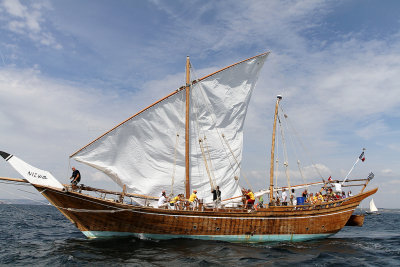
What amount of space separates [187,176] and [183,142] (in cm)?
262

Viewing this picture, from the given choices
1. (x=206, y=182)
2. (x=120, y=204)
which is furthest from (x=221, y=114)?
(x=120, y=204)

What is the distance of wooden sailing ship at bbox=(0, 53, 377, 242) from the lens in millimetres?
18328

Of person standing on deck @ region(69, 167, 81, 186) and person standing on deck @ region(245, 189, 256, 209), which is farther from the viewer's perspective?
person standing on deck @ region(245, 189, 256, 209)

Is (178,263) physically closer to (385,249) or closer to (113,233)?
(113,233)

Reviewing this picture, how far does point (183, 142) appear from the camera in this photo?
73.0 ft

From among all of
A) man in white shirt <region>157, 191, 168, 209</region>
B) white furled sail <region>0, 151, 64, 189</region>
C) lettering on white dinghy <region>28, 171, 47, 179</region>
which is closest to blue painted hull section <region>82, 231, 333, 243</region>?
man in white shirt <region>157, 191, 168, 209</region>

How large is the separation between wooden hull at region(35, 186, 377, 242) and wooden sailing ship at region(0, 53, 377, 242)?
0.20ft

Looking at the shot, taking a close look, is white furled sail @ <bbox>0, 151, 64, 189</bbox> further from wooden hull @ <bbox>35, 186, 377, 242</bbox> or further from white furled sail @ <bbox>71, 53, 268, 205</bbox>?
white furled sail @ <bbox>71, 53, 268, 205</bbox>

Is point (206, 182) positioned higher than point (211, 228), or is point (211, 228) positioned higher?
point (206, 182)

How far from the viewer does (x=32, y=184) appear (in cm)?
1744

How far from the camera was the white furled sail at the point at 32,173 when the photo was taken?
54.8 feet

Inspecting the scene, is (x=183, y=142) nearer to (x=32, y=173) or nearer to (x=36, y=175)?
(x=36, y=175)

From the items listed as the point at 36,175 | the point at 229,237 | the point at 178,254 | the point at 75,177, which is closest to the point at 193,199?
the point at 229,237

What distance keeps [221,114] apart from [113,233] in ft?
40.0
